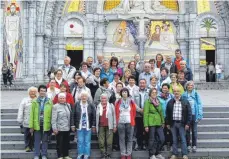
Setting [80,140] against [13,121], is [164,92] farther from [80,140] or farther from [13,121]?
[13,121]

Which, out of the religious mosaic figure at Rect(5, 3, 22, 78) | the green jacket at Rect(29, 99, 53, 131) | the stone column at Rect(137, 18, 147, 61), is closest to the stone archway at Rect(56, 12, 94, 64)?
the religious mosaic figure at Rect(5, 3, 22, 78)

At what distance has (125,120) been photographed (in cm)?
1075

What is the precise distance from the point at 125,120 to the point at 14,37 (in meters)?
17.4

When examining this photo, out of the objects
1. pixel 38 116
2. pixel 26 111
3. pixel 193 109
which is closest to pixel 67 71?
pixel 26 111

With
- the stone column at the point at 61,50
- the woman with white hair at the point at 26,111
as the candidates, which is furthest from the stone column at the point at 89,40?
the woman with white hair at the point at 26,111

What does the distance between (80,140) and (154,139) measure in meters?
2.14

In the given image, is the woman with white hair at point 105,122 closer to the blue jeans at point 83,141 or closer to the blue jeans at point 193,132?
the blue jeans at point 83,141

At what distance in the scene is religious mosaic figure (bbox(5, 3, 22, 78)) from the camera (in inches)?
1023

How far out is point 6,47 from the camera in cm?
2584

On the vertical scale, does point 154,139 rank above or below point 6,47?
below

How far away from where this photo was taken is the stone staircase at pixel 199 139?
1144cm

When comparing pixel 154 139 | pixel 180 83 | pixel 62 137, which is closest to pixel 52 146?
pixel 62 137

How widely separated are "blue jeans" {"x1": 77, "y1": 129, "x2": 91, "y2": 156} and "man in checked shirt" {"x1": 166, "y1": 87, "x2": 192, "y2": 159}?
2.40 m

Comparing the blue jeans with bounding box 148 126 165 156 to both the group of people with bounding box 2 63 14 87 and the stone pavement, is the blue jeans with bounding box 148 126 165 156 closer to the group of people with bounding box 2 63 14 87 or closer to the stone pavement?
the stone pavement
